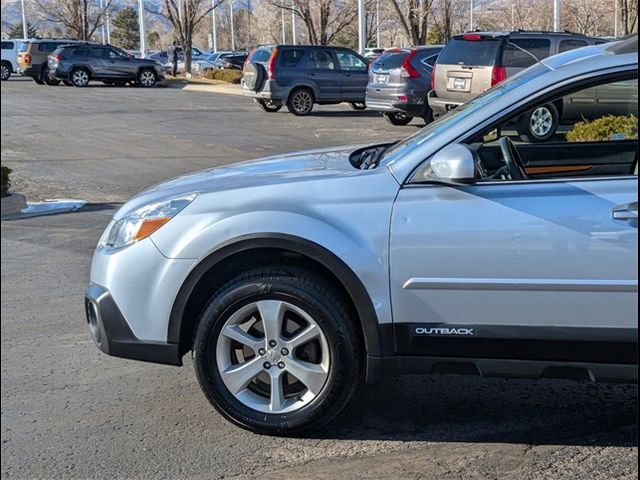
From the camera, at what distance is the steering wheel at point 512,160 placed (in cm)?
439

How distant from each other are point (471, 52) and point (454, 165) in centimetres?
1275

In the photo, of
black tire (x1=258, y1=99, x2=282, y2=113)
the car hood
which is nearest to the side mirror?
the car hood

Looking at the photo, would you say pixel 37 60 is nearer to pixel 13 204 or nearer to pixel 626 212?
pixel 13 204

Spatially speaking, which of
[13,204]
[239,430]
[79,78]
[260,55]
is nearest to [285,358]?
[239,430]

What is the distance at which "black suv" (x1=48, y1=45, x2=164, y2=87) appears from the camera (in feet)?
111

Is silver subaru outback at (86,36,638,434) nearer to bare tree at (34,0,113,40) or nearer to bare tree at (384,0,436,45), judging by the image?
bare tree at (384,0,436,45)

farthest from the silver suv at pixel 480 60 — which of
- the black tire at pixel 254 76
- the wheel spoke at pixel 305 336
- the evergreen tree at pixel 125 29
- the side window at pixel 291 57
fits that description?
the evergreen tree at pixel 125 29

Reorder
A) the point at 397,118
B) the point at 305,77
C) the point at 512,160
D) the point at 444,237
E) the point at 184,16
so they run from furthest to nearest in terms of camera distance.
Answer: the point at 184,16, the point at 305,77, the point at 397,118, the point at 512,160, the point at 444,237

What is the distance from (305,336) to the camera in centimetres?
404

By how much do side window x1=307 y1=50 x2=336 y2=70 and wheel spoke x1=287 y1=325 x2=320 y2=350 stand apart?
19.0 m

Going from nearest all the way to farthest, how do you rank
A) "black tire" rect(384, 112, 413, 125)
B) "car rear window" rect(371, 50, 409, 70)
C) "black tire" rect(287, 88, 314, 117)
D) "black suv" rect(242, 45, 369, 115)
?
1. "car rear window" rect(371, 50, 409, 70)
2. "black tire" rect(384, 112, 413, 125)
3. "black suv" rect(242, 45, 369, 115)
4. "black tire" rect(287, 88, 314, 117)

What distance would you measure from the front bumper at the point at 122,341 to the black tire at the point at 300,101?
1845 centimetres

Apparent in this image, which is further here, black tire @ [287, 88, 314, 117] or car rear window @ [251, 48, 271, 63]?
car rear window @ [251, 48, 271, 63]

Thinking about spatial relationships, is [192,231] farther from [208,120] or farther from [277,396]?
[208,120]
